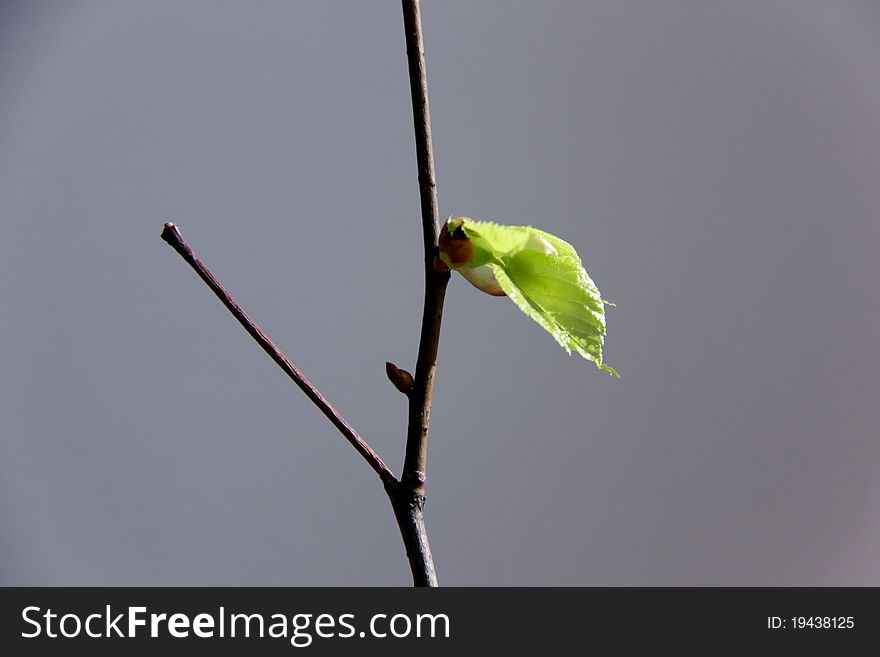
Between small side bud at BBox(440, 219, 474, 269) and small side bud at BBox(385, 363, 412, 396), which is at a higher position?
small side bud at BBox(440, 219, 474, 269)

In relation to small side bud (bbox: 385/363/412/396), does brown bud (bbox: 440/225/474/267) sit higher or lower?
higher

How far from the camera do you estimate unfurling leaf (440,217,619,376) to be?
321 millimetres

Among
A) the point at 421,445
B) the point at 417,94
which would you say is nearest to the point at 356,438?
the point at 421,445

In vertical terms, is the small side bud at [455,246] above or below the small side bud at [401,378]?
above

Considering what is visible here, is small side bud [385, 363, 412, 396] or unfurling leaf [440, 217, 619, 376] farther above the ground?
unfurling leaf [440, 217, 619, 376]

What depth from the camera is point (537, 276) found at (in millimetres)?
345

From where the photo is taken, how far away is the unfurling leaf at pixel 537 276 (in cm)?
32
